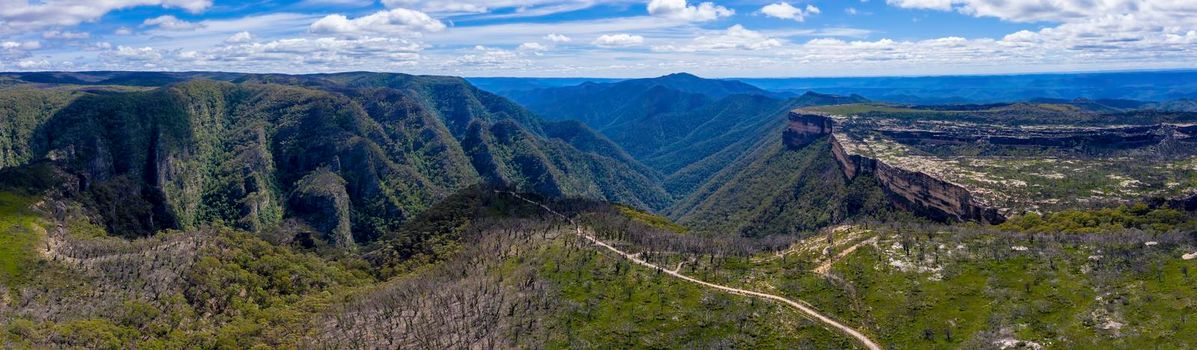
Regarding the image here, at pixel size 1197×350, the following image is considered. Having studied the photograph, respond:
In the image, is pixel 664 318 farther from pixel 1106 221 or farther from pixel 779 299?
pixel 1106 221

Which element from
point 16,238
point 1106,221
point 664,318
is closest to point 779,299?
point 664,318

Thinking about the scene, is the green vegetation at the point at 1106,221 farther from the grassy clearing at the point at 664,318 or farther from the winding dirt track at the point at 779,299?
the grassy clearing at the point at 664,318

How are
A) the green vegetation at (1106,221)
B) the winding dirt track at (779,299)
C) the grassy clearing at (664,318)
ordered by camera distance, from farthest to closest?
the green vegetation at (1106,221)
the grassy clearing at (664,318)
the winding dirt track at (779,299)

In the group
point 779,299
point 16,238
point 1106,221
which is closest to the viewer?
point 779,299

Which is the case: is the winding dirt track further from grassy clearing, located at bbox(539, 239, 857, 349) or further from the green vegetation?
the green vegetation

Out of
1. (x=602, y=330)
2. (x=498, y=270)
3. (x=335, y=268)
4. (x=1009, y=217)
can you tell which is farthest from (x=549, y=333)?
(x=1009, y=217)

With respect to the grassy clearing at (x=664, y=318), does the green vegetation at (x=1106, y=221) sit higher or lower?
higher

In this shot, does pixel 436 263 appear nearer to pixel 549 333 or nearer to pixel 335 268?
pixel 335 268

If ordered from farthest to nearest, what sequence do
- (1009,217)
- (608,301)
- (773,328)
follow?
(1009,217)
(608,301)
(773,328)

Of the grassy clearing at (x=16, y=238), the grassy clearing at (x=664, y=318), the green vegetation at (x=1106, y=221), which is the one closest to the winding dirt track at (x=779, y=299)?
the grassy clearing at (x=664, y=318)

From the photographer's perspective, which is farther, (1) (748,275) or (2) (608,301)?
(1) (748,275)

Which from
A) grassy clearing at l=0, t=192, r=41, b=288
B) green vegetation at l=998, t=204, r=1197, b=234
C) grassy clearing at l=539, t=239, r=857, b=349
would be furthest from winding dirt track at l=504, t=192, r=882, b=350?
grassy clearing at l=0, t=192, r=41, b=288
